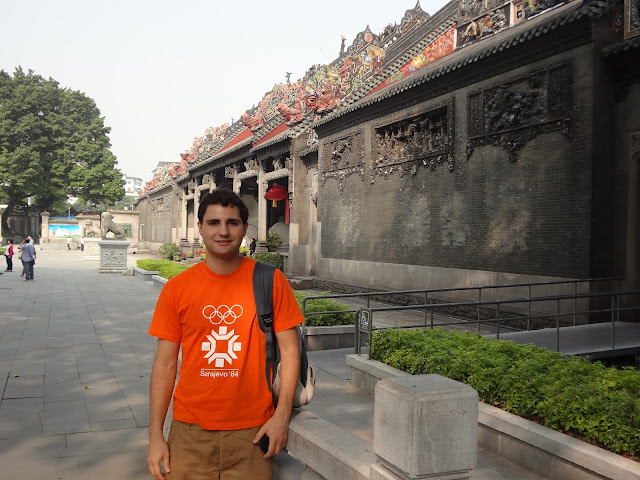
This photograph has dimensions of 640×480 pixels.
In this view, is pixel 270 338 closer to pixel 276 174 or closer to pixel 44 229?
pixel 276 174

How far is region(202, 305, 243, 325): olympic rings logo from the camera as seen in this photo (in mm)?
2158

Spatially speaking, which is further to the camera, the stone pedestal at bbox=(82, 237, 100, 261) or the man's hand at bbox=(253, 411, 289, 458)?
the stone pedestal at bbox=(82, 237, 100, 261)

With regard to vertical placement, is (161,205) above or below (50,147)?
below

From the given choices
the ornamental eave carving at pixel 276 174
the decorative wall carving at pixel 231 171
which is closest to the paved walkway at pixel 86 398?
the ornamental eave carving at pixel 276 174

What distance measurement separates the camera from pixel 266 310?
2182 millimetres

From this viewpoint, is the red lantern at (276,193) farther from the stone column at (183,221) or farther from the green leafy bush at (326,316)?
the stone column at (183,221)

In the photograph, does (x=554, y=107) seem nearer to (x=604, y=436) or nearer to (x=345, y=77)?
(x=604, y=436)

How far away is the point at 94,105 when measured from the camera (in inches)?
2202

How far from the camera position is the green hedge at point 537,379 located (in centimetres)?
357

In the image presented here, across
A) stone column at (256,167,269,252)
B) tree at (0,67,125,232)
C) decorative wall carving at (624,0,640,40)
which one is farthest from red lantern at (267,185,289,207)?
tree at (0,67,125,232)

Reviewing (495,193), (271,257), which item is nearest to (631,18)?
(495,193)

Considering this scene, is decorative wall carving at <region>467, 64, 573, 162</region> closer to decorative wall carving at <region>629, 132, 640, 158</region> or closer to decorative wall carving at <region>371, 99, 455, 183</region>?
decorative wall carving at <region>371, 99, 455, 183</region>

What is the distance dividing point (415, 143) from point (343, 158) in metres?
3.71

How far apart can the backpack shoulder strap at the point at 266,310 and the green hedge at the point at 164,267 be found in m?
15.6
